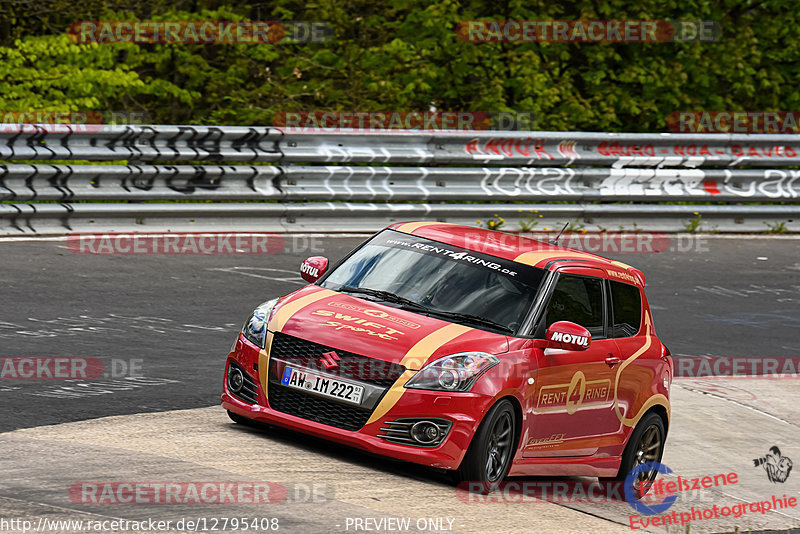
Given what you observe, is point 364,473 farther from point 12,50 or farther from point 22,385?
point 12,50

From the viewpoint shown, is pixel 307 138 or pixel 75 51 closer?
pixel 307 138

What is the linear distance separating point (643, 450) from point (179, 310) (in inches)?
186

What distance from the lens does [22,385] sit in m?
8.75

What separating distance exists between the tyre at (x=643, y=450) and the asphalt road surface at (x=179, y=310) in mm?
2925

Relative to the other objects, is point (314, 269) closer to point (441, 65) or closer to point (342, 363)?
point (342, 363)

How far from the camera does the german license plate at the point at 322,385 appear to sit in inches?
291

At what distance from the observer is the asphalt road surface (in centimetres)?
892

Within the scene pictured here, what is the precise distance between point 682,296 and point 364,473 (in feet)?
27.1

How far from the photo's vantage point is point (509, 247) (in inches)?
342

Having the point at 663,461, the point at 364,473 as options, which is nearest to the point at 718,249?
the point at 663,461

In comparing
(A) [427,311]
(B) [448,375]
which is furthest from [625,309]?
(B) [448,375]

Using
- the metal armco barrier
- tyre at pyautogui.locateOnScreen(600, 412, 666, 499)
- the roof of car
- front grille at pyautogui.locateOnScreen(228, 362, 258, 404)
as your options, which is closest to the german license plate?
front grille at pyautogui.locateOnScreen(228, 362, 258, 404)

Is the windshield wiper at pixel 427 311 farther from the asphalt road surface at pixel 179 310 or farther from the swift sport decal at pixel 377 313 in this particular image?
the asphalt road surface at pixel 179 310

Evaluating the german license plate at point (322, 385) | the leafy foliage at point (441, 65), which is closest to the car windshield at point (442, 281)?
the german license plate at point (322, 385)
